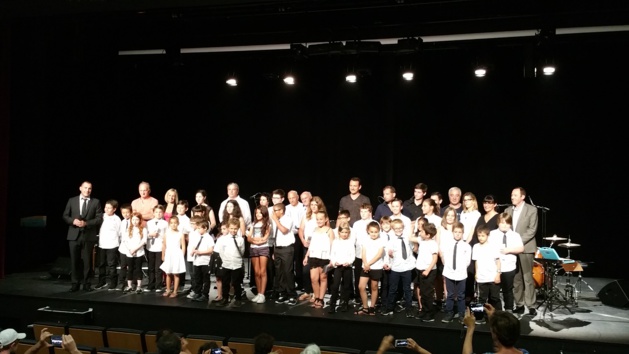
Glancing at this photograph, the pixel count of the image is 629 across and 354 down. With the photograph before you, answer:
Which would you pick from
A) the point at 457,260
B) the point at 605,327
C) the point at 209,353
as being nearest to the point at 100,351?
the point at 209,353

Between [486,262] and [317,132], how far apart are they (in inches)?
200

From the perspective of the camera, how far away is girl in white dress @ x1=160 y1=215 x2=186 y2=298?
8.66 meters

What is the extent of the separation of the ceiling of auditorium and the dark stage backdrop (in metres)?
0.66

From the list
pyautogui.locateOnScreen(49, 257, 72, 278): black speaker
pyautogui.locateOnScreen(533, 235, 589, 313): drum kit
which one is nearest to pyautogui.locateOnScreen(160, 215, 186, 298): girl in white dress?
pyautogui.locateOnScreen(49, 257, 72, 278): black speaker

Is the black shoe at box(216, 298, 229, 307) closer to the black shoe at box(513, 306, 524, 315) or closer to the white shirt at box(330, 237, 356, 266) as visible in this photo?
the white shirt at box(330, 237, 356, 266)

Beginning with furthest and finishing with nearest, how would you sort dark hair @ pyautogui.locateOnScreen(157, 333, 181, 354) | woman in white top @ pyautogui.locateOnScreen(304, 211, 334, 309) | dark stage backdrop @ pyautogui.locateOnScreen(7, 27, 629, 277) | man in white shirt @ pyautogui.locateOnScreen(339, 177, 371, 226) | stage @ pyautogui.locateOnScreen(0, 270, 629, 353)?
dark stage backdrop @ pyautogui.locateOnScreen(7, 27, 629, 277), man in white shirt @ pyautogui.locateOnScreen(339, 177, 371, 226), woman in white top @ pyautogui.locateOnScreen(304, 211, 334, 309), stage @ pyautogui.locateOnScreen(0, 270, 629, 353), dark hair @ pyautogui.locateOnScreen(157, 333, 181, 354)

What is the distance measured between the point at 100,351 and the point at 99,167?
23.0 ft

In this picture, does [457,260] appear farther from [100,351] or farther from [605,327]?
[100,351]

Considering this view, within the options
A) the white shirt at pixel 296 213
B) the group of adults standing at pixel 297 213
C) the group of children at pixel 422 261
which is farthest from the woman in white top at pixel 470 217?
the white shirt at pixel 296 213

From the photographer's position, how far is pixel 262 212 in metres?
8.56

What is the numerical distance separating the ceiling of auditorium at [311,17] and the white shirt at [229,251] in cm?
324

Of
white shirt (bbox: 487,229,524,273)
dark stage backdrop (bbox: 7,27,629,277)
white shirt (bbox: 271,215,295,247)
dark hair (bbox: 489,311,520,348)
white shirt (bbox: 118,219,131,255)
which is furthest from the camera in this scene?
dark stage backdrop (bbox: 7,27,629,277)

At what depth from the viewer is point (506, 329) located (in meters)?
3.75

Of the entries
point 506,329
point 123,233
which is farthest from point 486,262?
point 123,233
